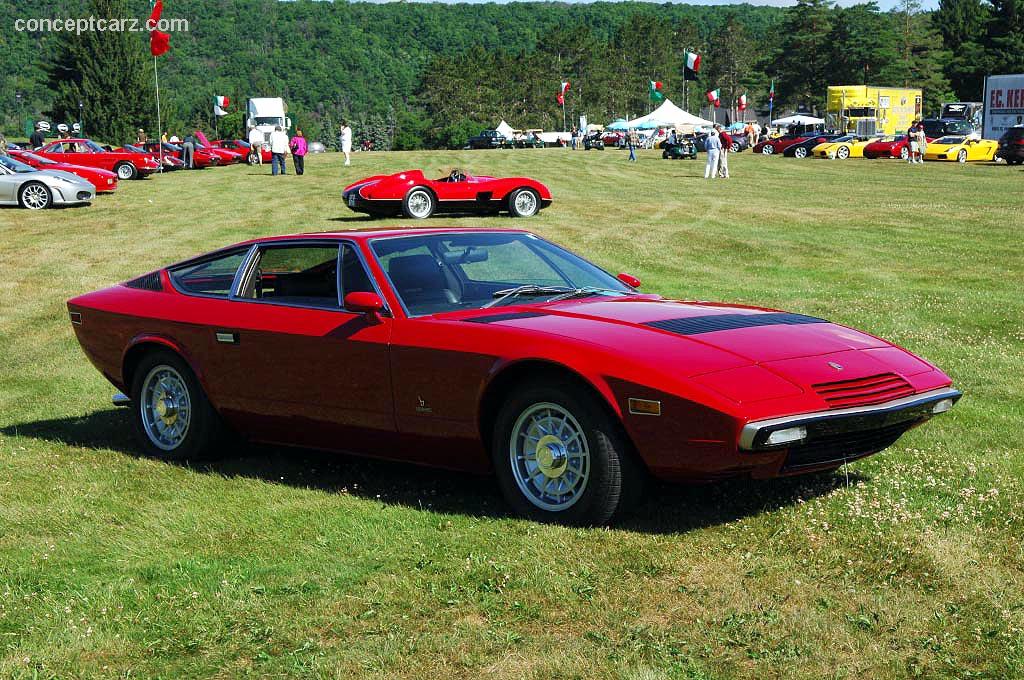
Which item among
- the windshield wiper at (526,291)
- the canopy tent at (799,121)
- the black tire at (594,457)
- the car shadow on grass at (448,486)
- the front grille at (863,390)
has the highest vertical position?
the canopy tent at (799,121)

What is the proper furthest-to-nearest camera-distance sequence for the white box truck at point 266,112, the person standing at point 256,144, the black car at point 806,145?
the white box truck at point 266,112 → the black car at point 806,145 → the person standing at point 256,144

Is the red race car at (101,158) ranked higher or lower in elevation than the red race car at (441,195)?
higher

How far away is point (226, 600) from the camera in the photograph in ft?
14.8

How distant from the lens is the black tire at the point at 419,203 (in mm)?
22531

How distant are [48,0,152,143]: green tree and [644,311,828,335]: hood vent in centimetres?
8481

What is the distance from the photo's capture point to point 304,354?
6.27 meters

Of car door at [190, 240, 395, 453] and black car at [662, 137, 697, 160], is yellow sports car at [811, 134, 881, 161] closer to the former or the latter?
black car at [662, 137, 697, 160]

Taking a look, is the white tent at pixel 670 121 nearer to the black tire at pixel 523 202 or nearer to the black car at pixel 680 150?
the black car at pixel 680 150

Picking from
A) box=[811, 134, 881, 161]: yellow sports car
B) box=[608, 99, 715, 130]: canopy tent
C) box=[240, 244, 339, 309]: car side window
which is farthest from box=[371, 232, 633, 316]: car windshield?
box=[608, 99, 715, 130]: canopy tent

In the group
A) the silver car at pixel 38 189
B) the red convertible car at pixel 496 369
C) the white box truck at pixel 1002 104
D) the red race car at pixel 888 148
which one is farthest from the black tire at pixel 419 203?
the white box truck at pixel 1002 104

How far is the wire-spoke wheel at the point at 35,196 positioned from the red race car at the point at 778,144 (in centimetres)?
4196

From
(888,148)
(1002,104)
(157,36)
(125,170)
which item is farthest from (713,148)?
(1002,104)

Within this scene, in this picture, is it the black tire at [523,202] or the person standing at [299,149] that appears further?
the person standing at [299,149]

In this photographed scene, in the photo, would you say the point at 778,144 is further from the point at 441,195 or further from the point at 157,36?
the point at 441,195
